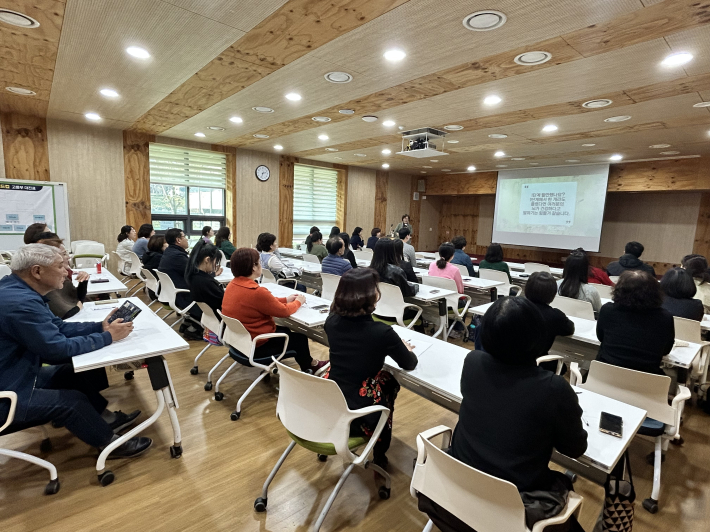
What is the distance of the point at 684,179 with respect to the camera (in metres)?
7.27

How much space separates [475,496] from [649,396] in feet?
4.71

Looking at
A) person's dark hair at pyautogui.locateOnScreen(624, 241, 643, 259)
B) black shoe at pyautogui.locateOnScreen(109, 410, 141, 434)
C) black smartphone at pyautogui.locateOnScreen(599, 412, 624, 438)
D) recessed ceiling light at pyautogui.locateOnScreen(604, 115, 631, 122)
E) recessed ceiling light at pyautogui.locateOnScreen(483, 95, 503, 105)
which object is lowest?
black shoe at pyautogui.locateOnScreen(109, 410, 141, 434)

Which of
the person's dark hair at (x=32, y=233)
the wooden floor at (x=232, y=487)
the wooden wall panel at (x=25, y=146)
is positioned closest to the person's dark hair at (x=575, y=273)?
the wooden floor at (x=232, y=487)

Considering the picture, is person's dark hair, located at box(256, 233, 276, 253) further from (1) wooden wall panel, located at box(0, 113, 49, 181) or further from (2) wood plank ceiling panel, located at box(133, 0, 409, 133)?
(1) wooden wall panel, located at box(0, 113, 49, 181)

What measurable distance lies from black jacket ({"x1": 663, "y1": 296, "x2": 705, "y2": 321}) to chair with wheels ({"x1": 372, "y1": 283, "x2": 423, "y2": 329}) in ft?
6.76

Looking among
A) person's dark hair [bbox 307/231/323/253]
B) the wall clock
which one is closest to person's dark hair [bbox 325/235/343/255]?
person's dark hair [bbox 307/231/323/253]

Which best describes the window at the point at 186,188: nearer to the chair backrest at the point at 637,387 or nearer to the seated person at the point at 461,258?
the seated person at the point at 461,258

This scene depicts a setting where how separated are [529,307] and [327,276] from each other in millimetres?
3107

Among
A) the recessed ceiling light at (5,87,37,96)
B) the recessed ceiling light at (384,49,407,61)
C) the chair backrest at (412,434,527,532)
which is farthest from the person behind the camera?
the recessed ceiling light at (5,87,37,96)

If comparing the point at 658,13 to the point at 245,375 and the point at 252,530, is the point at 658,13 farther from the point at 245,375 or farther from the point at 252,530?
the point at 245,375

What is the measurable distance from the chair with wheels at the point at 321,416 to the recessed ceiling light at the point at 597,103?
418cm

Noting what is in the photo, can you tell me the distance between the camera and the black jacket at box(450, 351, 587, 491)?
1150mm

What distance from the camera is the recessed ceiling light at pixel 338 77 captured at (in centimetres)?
351

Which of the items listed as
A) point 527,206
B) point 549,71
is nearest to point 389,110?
point 549,71
